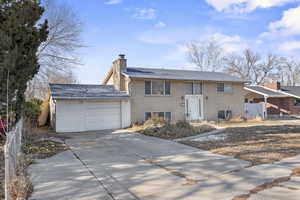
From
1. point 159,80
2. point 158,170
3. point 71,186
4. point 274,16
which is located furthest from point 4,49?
point 274,16

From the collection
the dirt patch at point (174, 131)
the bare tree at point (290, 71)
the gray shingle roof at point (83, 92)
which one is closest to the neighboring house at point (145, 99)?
the gray shingle roof at point (83, 92)

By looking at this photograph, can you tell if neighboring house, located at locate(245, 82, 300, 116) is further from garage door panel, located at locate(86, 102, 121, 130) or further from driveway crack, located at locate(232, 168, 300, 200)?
driveway crack, located at locate(232, 168, 300, 200)

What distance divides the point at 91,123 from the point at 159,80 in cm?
608

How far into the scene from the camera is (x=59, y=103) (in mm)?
14758

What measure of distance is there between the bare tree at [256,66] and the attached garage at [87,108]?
3844 centimetres

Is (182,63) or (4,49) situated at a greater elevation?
(182,63)

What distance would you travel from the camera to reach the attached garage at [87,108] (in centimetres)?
1485

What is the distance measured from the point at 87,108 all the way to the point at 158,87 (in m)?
5.66

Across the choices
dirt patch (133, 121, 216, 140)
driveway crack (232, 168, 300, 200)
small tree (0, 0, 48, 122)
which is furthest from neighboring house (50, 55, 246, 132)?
driveway crack (232, 168, 300, 200)

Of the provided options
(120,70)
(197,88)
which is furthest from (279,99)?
(120,70)

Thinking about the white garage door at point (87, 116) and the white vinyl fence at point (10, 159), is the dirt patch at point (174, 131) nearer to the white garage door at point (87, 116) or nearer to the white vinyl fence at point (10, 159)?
the white garage door at point (87, 116)

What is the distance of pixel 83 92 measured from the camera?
53.4ft

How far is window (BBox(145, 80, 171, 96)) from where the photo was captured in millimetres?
17672

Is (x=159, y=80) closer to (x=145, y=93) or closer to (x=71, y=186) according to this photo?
(x=145, y=93)
